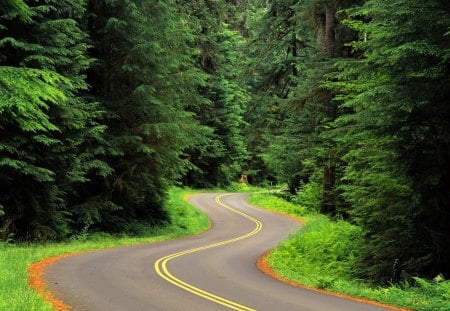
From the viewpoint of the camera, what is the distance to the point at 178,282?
42.4 feet

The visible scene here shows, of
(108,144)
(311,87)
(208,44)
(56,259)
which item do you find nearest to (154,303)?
(56,259)

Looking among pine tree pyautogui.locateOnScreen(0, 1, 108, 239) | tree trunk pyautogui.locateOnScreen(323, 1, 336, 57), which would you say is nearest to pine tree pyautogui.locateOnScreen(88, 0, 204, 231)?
pine tree pyautogui.locateOnScreen(0, 1, 108, 239)

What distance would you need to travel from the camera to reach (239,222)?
111 feet

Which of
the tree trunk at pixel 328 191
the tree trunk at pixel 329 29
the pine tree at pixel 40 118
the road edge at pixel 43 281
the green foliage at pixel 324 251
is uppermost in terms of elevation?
the tree trunk at pixel 329 29

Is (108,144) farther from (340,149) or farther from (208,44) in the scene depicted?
(208,44)

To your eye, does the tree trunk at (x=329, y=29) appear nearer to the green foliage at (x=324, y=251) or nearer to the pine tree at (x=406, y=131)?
the green foliage at (x=324, y=251)

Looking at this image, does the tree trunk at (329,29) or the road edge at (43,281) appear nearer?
the road edge at (43,281)

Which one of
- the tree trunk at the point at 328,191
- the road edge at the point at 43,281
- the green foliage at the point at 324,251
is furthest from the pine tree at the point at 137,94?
the green foliage at the point at 324,251

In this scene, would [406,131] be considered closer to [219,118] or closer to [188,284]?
[188,284]

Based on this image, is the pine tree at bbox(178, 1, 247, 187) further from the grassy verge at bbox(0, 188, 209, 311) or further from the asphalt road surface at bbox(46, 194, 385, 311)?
the asphalt road surface at bbox(46, 194, 385, 311)

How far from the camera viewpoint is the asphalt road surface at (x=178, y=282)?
409 inches

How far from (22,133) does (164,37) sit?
10552 millimetres

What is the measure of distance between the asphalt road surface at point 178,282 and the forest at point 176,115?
384cm

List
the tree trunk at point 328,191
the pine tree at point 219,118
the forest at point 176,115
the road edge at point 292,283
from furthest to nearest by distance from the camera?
the pine tree at point 219,118 → the tree trunk at point 328,191 → the forest at point 176,115 → the road edge at point 292,283
